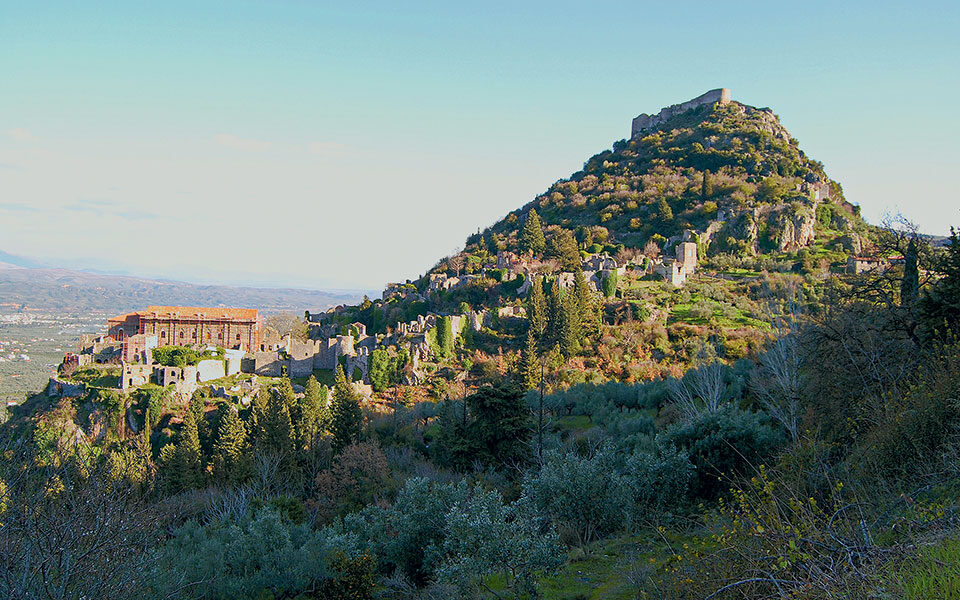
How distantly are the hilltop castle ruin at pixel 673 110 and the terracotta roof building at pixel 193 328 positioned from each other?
2161 inches

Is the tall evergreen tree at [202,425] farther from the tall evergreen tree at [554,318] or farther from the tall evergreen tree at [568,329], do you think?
the tall evergreen tree at [568,329]

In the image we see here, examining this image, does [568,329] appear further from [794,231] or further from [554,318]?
[794,231]

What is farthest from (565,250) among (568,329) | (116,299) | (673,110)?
(116,299)

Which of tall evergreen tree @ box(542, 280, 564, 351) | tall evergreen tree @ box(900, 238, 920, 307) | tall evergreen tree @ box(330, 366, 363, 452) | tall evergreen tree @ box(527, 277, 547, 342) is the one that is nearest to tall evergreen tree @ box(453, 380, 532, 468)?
tall evergreen tree @ box(330, 366, 363, 452)

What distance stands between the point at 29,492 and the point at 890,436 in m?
10.4

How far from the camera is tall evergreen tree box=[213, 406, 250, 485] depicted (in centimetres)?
2470

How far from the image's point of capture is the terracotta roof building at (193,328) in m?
42.5

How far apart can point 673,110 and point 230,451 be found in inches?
2724

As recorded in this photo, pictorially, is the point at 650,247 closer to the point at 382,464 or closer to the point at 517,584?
the point at 382,464

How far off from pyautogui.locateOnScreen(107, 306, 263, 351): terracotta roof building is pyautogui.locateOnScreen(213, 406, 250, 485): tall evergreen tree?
17.4 meters

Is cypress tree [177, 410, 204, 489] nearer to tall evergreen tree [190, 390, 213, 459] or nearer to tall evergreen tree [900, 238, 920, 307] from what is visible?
tall evergreen tree [190, 390, 213, 459]

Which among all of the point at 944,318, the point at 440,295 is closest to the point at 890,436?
the point at 944,318

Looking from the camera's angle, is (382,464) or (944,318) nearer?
(944,318)

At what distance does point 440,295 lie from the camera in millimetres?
42656
